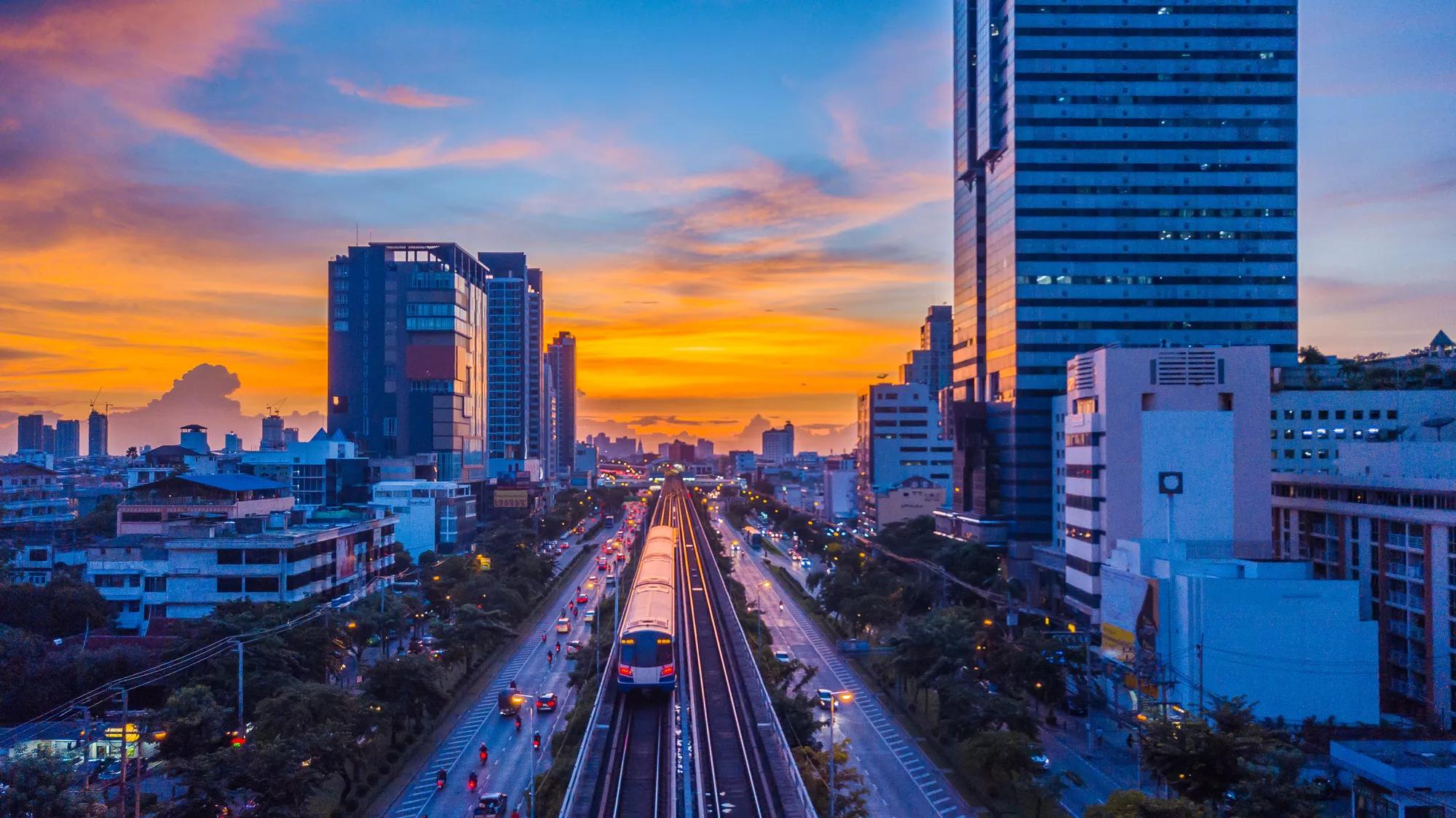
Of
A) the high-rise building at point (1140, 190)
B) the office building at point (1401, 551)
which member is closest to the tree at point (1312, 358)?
the high-rise building at point (1140, 190)

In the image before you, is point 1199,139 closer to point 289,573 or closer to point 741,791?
point 741,791

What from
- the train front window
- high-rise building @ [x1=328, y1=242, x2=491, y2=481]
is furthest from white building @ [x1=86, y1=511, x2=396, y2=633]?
high-rise building @ [x1=328, y1=242, x2=491, y2=481]

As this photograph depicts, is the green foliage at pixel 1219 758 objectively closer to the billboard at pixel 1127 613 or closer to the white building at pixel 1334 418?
the billboard at pixel 1127 613

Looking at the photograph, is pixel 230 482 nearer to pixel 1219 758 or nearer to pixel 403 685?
pixel 403 685

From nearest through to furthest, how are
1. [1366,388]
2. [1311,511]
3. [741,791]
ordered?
[741,791] → [1311,511] → [1366,388]

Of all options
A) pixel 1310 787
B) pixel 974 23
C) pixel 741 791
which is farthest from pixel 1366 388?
pixel 741 791
